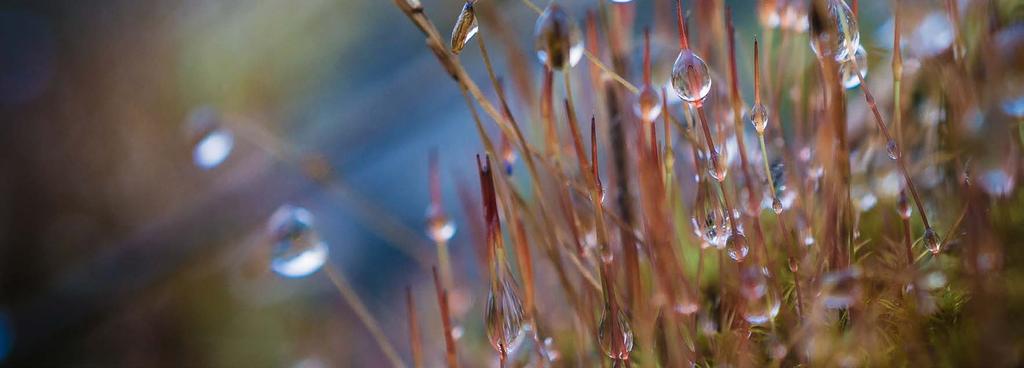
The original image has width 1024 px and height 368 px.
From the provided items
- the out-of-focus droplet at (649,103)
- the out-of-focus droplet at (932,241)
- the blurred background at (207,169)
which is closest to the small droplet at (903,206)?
the out-of-focus droplet at (932,241)

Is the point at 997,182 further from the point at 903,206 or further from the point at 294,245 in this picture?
the point at 294,245

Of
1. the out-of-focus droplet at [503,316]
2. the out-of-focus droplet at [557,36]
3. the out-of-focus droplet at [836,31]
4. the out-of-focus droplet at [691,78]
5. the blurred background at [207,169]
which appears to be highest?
the out-of-focus droplet at [557,36]

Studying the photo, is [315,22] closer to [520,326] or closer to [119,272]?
[119,272]

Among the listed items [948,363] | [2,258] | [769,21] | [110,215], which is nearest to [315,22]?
[110,215]

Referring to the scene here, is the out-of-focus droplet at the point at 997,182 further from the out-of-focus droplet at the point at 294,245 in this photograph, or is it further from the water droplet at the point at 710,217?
the out-of-focus droplet at the point at 294,245

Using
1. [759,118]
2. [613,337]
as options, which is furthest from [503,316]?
[759,118]
